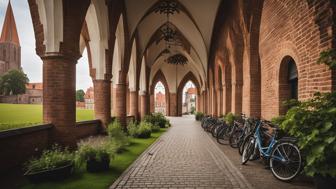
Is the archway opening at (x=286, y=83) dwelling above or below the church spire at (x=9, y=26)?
below

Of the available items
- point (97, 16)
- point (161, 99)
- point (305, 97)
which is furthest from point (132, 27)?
point (161, 99)

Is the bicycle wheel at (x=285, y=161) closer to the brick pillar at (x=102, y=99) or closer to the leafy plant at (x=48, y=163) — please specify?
the leafy plant at (x=48, y=163)

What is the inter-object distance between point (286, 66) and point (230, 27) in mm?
6912

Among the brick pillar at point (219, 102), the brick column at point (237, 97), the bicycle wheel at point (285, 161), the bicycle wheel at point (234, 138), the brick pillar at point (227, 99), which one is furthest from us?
the brick pillar at point (219, 102)

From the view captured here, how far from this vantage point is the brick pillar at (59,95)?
22.5 ft

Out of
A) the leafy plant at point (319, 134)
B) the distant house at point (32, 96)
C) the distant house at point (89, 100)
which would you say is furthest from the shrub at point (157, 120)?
the distant house at point (89, 100)

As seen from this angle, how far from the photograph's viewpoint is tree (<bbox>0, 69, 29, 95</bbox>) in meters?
43.7

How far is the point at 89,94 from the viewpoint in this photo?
246 feet

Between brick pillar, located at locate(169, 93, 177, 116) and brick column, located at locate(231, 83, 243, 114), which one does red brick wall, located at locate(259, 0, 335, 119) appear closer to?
brick column, located at locate(231, 83, 243, 114)

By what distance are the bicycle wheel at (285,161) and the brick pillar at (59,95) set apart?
5088 millimetres

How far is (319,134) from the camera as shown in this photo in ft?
9.34

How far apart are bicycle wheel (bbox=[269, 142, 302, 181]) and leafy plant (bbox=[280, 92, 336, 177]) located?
1.59m

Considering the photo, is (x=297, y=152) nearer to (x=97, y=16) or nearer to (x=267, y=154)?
(x=267, y=154)

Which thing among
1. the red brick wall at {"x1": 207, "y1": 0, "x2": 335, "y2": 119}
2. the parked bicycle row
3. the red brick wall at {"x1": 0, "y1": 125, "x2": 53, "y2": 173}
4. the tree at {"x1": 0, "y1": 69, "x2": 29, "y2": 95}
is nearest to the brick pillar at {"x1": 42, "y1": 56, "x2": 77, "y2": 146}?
the red brick wall at {"x1": 0, "y1": 125, "x2": 53, "y2": 173}
